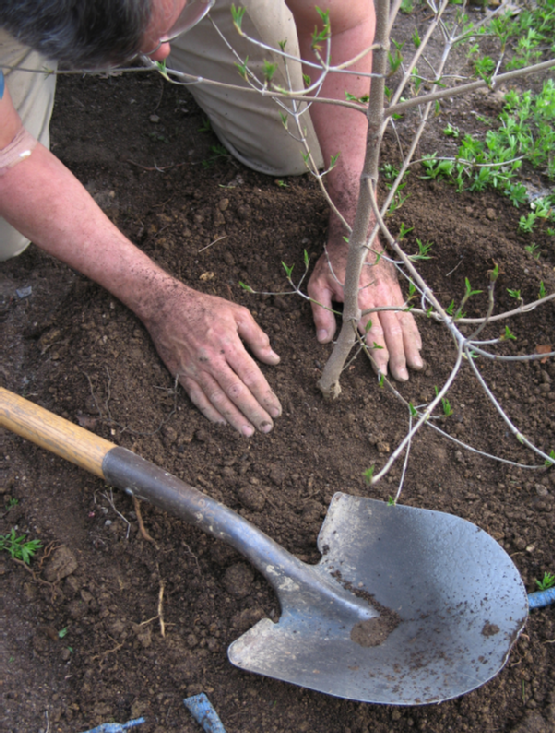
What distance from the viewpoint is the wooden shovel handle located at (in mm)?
1594

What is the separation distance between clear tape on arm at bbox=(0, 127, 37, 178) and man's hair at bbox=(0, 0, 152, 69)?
623 mm

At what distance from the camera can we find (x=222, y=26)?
90.5 inches

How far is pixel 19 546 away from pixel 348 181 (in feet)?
5.90

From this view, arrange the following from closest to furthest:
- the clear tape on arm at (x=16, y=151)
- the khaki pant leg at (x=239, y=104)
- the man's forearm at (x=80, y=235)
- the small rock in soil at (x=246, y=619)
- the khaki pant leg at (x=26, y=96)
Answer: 1. the small rock in soil at (x=246, y=619)
2. the clear tape on arm at (x=16, y=151)
3. the man's forearm at (x=80, y=235)
4. the khaki pant leg at (x=26, y=96)
5. the khaki pant leg at (x=239, y=104)

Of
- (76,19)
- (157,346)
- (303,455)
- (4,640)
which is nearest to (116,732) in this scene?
(4,640)

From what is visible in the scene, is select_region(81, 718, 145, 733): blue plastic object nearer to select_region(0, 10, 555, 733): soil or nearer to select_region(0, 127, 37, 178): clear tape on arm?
select_region(0, 10, 555, 733): soil

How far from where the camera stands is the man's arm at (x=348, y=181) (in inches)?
77.1

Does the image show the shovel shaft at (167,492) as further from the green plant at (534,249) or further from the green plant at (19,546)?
the green plant at (534,249)

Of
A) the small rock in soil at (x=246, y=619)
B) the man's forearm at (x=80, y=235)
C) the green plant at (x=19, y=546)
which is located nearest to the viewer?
the small rock in soil at (x=246, y=619)

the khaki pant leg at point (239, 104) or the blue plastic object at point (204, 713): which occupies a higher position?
the khaki pant leg at point (239, 104)

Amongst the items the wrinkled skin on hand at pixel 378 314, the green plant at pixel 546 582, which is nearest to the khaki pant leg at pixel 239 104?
the wrinkled skin on hand at pixel 378 314

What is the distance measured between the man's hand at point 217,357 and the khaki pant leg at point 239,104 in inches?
36.5

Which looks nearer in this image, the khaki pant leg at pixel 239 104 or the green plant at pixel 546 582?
the green plant at pixel 546 582

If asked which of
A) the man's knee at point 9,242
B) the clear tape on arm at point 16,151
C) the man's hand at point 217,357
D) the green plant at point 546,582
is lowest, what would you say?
the green plant at point 546,582
